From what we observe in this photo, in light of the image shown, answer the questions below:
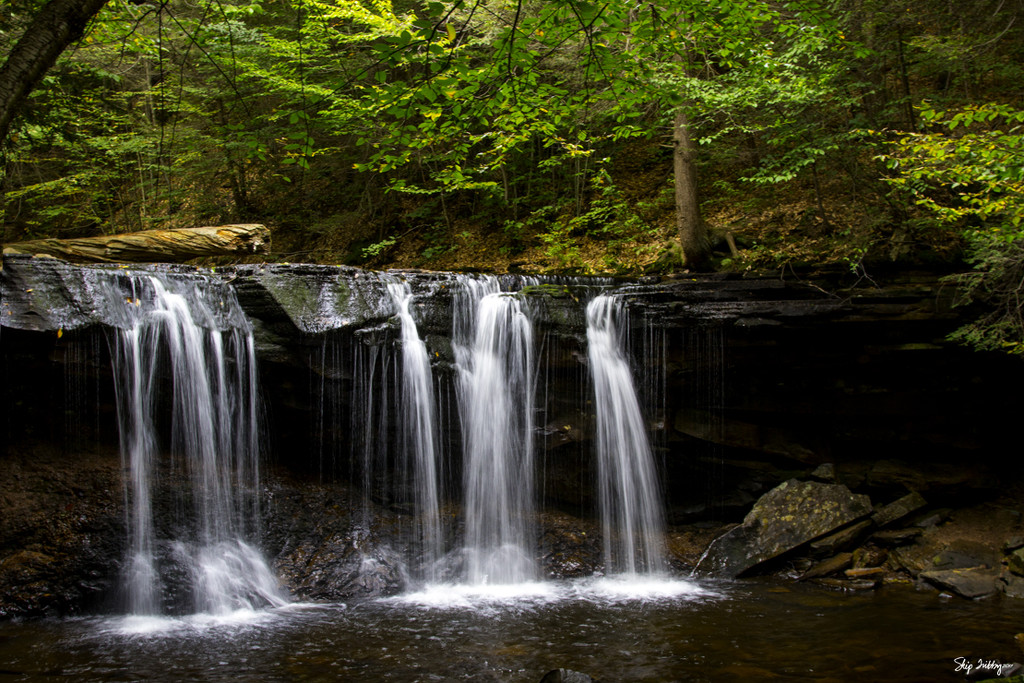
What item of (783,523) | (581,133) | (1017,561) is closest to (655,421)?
(783,523)

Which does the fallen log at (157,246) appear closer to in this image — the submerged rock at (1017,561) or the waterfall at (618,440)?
the waterfall at (618,440)

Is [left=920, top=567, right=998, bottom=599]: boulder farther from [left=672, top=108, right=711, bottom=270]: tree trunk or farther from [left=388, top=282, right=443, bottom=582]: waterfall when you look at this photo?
[left=388, top=282, right=443, bottom=582]: waterfall

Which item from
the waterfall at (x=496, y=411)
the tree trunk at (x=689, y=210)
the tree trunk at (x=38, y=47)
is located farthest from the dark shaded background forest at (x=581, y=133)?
the waterfall at (x=496, y=411)

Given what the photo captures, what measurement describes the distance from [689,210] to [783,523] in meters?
5.48

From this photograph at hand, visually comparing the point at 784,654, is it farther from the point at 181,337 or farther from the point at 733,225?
the point at 733,225

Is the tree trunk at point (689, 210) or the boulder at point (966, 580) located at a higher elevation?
the tree trunk at point (689, 210)

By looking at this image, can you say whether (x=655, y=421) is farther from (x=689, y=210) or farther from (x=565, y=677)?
(x=565, y=677)

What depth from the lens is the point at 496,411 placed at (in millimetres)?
8281

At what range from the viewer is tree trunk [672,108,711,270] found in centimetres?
1060

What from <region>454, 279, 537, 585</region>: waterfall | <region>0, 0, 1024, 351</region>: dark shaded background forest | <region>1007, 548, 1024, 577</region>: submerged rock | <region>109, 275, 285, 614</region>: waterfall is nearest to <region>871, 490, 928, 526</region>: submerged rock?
<region>1007, 548, 1024, 577</region>: submerged rock

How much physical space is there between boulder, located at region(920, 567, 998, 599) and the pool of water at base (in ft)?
0.66

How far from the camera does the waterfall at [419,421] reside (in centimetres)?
805

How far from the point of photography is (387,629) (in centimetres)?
582

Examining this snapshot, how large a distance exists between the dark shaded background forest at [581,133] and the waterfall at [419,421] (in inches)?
84.8
